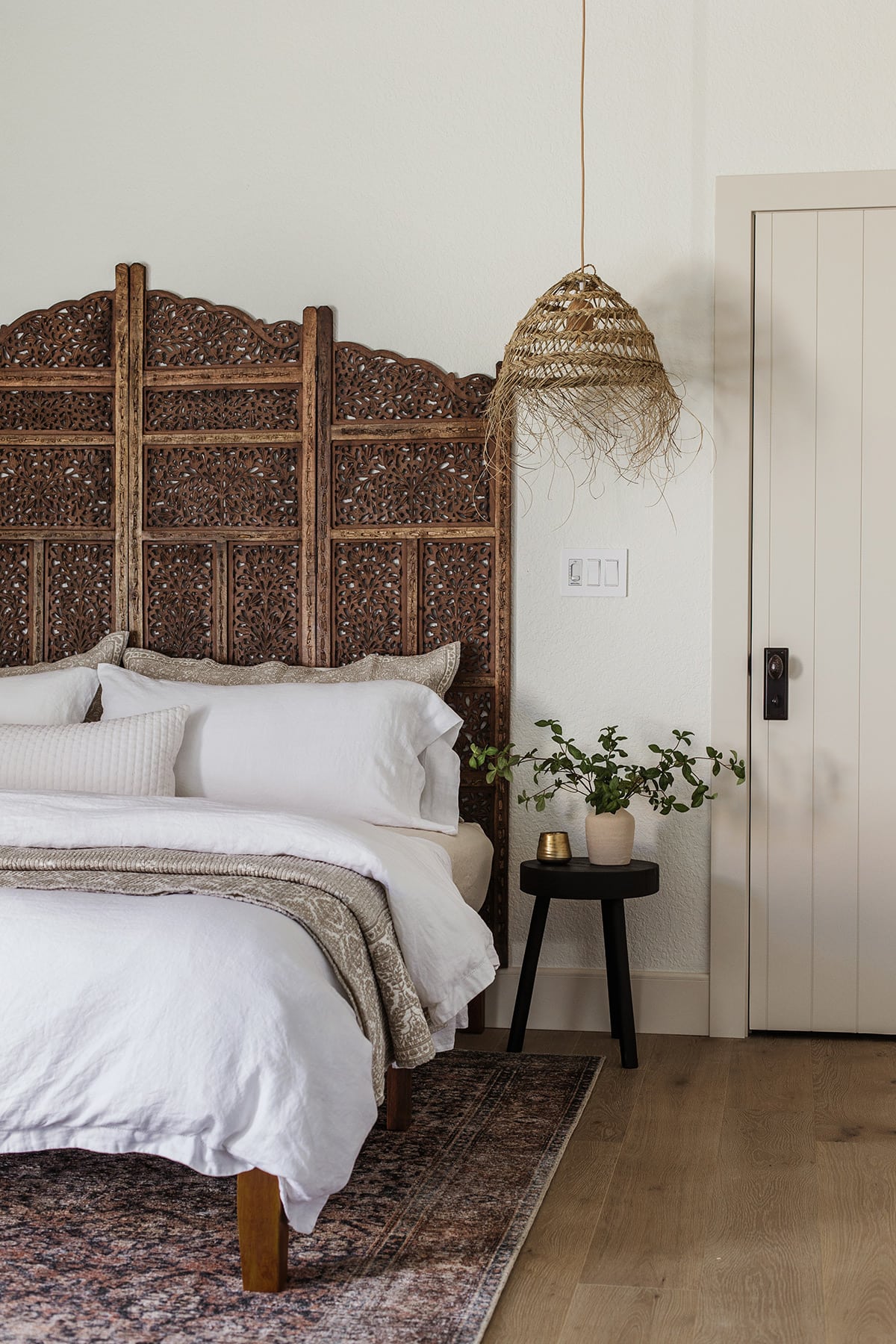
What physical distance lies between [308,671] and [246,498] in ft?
1.72

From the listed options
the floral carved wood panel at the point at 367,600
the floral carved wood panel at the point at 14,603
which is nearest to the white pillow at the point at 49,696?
the floral carved wood panel at the point at 14,603

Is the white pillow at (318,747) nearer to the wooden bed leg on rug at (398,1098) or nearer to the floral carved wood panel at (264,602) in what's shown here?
the floral carved wood panel at (264,602)

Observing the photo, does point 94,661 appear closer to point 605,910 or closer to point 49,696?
point 49,696

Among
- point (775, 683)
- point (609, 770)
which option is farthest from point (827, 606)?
point (609, 770)

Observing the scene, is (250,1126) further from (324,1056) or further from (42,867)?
(42,867)

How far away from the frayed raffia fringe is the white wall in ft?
0.32

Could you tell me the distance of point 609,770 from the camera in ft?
10.6


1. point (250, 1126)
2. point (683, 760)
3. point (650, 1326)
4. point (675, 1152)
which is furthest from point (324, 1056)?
point (683, 760)

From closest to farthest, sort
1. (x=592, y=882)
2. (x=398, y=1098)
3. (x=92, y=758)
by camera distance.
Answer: (x=398, y=1098) < (x=92, y=758) < (x=592, y=882)

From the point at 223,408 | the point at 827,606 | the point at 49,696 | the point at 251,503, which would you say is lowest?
the point at 49,696

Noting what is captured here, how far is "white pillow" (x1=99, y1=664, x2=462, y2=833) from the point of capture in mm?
3051

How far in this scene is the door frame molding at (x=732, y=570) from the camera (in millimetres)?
3342

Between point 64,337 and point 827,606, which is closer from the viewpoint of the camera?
point 827,606

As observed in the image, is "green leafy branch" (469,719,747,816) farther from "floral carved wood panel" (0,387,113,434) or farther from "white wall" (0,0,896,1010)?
"floral carved wood panel" (0,387,113,434)
